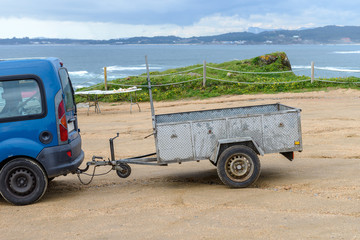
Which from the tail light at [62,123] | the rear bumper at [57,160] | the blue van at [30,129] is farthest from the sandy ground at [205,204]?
the tail light at [62,123]

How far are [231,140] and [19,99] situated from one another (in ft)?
10.8

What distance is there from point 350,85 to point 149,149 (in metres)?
→ 12.2

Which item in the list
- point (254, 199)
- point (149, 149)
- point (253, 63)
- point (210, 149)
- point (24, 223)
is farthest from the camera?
point (253, 63)

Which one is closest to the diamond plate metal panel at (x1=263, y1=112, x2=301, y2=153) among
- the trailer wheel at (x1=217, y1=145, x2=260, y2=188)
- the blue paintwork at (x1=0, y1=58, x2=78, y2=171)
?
the trailer wheel at (x1=217, y1=145, x2=260, y2=188)

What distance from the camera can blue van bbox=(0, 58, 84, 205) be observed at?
6.71 metres

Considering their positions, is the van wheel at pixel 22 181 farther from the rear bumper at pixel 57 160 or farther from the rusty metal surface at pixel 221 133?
the rusty metal surface at pixel 221 133

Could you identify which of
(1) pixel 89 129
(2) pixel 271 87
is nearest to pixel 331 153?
(1) pixel 89 129

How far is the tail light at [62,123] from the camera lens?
269 inches

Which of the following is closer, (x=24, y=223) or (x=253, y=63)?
(x=24, y=223)

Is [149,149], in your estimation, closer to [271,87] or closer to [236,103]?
[236,103]

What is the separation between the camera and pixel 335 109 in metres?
15.0

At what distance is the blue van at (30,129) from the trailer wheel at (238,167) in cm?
241

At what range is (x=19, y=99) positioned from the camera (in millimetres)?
6832

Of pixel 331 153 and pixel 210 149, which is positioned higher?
pixel 210 149
